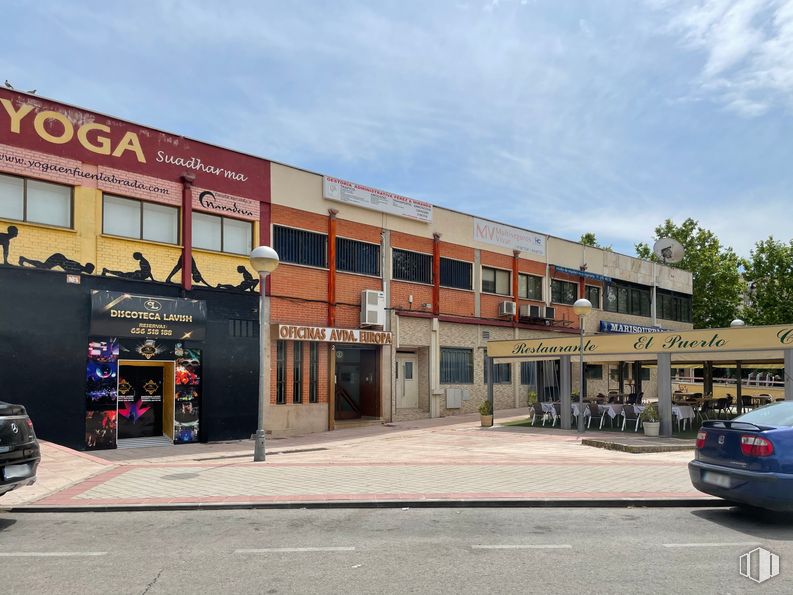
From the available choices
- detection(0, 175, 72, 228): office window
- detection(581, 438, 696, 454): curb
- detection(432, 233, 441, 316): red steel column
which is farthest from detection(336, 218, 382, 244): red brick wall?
detection(581, 438, 696, 454): curb

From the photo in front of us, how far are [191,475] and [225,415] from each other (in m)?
7.74

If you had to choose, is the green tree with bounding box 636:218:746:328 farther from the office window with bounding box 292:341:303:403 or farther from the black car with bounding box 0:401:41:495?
the black car with bounding box 0:401:41:495

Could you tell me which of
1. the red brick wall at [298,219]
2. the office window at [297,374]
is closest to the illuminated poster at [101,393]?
the office window at [297,374]

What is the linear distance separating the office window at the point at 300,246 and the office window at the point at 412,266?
355 centimetres

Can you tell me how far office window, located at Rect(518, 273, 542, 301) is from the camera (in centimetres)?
3103

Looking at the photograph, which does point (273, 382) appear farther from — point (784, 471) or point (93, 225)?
point (784, 471)

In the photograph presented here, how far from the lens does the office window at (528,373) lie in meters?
30.9

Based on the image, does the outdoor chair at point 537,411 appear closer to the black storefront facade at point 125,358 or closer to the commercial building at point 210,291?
the commercial building at point 210,291

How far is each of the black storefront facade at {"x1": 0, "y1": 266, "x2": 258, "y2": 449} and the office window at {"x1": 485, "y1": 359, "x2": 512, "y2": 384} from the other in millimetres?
12485

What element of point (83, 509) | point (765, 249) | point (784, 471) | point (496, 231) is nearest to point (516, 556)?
point (784, 471)

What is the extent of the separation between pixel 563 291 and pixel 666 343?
14350 mm

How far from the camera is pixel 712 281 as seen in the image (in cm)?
4825

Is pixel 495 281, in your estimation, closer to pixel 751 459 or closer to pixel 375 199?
pixel 375 199

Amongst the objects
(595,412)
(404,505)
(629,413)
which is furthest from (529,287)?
(404,505)
